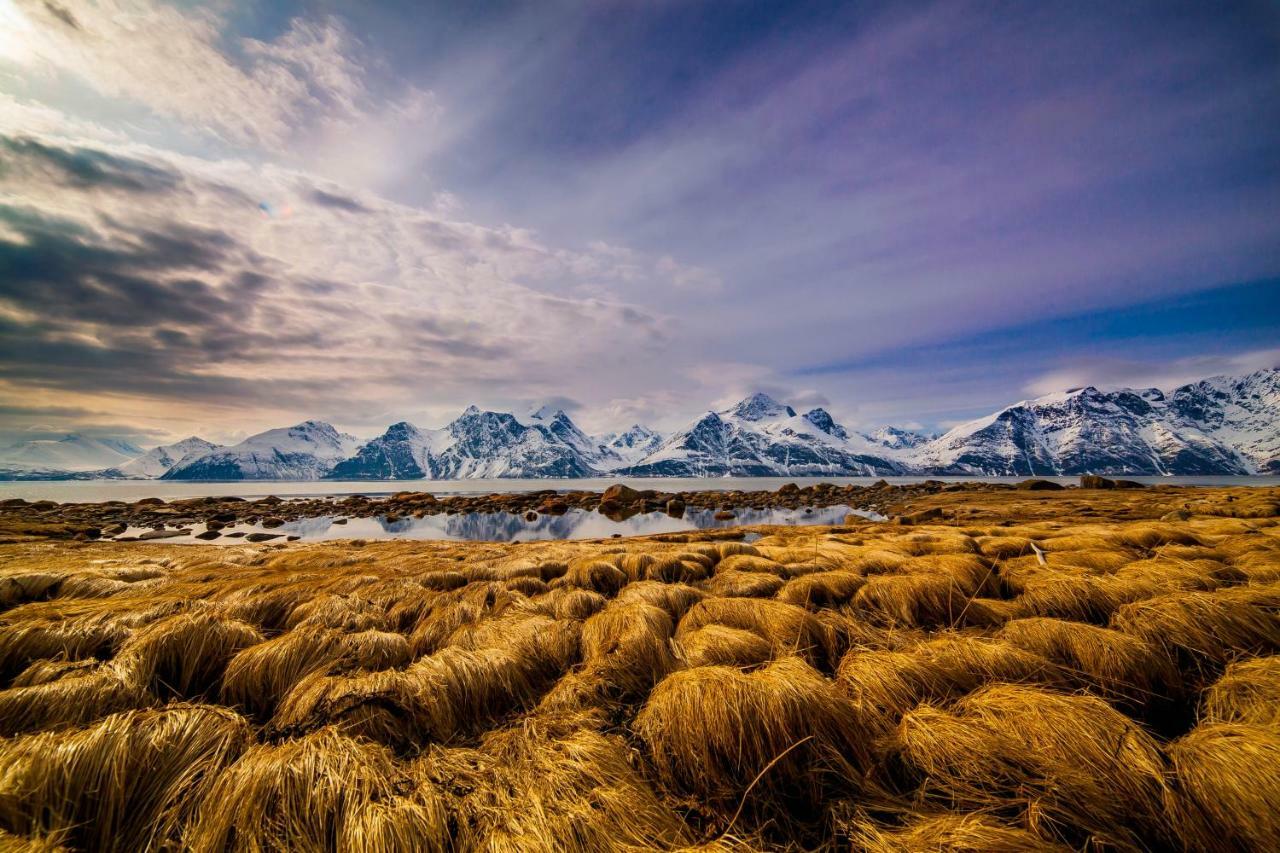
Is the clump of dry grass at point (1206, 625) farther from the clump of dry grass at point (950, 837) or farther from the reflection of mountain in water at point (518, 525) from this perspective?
the reflection of mountain in water at point (518, 525)

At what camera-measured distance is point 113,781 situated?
8.78 feet

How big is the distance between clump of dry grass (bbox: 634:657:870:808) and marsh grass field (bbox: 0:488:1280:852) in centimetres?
2

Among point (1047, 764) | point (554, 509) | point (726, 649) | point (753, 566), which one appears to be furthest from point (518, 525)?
point (1047, 764)

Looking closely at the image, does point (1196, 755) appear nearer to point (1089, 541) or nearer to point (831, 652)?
point (831, 652)

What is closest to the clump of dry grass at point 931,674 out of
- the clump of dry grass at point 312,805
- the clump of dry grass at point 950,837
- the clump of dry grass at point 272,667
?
the clump of dry grass at point 950,837

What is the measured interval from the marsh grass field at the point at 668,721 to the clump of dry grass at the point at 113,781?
1 centimetres

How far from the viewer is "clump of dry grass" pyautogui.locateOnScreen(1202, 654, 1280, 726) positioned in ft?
10.6

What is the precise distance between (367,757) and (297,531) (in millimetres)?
36565

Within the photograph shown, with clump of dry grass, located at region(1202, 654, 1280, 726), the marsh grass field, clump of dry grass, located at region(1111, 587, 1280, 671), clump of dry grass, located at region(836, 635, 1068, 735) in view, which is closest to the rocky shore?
clump of dry grass, located at region(1111, 587, 1280, 671)

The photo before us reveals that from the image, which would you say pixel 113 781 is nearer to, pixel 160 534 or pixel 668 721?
pixel 668 721

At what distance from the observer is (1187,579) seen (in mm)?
5715

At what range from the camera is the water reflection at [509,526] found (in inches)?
1124

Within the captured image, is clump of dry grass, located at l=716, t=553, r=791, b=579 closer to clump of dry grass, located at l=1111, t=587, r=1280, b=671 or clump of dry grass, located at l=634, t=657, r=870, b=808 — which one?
clump of dry grass, located at l=1111, t=587, r=1280, b=671

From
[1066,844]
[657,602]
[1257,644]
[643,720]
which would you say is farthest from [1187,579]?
[643,720]
